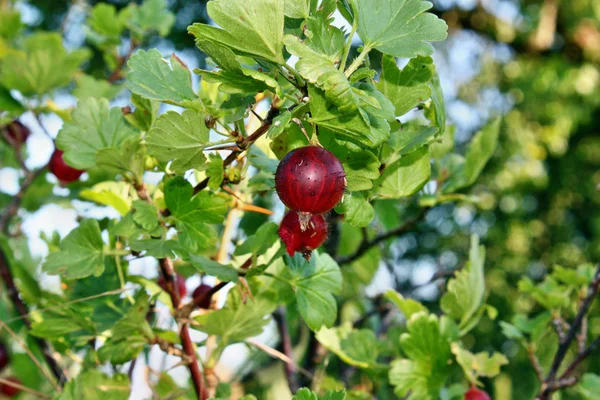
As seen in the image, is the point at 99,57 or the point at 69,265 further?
the point at 99,57

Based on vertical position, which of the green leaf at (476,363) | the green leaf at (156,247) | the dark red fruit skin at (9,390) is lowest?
the dark red fruit skin at (9,390)

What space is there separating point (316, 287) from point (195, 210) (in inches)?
5.6

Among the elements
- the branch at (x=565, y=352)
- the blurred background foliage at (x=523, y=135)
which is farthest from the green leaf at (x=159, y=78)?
the blurred background foliage at (x=523, y=135)

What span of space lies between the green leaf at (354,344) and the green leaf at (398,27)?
44cm

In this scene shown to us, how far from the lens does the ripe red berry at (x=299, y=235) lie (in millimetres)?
597

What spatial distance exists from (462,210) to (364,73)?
353 centimetres

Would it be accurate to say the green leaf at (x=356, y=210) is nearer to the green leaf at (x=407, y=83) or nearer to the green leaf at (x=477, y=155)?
the green leaf at (x=407, y=83)

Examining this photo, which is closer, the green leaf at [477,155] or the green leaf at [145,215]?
the green leaf at [145,215]

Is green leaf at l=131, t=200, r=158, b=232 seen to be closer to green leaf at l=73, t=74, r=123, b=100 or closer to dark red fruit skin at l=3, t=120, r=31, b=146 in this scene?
green leaf at l=73, t=74, r=123, b=100

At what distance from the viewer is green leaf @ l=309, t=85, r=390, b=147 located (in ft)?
1.59

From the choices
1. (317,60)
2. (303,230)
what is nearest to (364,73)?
(317,60)

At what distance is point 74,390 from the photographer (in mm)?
712

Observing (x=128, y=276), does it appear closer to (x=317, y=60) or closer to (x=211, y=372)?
(x=211, y=372)

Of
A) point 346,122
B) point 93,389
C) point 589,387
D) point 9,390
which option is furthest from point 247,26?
point 9,390
